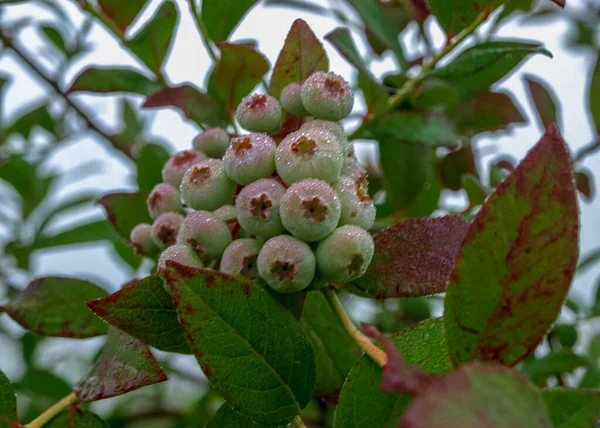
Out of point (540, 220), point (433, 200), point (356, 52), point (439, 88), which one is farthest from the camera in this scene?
point (433, 200)

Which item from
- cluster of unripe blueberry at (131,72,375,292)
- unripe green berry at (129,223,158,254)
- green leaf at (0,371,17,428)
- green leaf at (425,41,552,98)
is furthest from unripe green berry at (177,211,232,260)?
green leaf at (425,41,552,98)

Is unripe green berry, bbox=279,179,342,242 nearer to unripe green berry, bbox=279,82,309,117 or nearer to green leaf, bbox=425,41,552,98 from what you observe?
unripe green berry, bbox=279,82,309,117

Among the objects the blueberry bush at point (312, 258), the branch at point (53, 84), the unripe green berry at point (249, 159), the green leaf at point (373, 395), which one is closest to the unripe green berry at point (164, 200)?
the blueberry bush at point (312, 258)

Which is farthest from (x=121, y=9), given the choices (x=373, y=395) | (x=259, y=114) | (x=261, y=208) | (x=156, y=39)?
(x=373, y=395)

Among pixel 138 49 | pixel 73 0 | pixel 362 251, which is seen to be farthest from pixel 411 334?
pixel 73 0

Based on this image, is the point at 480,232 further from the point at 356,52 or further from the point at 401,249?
the point at 356,52

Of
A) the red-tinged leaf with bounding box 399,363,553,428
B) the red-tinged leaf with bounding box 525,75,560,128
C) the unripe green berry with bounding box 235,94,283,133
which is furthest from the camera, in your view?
the red-tinged leaf with bounding box 525,75,560,128

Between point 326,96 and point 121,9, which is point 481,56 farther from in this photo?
point 121,9
